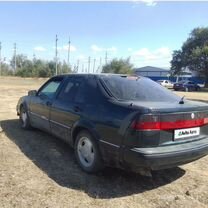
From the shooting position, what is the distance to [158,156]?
4.01 m

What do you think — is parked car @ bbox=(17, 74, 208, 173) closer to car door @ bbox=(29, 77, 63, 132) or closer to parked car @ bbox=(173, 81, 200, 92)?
car door @ bbox=(29, 77, 63, 132)

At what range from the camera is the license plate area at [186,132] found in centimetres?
428

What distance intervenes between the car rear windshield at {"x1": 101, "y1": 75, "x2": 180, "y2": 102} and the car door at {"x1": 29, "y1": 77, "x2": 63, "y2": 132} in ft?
4.91

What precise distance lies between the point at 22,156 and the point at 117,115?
2236mm

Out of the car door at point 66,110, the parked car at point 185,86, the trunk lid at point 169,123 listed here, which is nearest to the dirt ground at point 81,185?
the car door at point 66,110

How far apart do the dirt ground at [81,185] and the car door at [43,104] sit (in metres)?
0.77

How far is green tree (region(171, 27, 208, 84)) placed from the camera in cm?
5203

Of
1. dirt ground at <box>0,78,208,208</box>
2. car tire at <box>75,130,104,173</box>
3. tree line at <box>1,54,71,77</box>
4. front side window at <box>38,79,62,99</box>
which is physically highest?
tree line at <box>1,54,71,77</box>

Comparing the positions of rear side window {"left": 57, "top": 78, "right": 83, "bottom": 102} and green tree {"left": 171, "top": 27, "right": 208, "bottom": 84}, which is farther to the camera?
green tree {"left": 171, "top": 27, "right": 208, "bottom": 84}

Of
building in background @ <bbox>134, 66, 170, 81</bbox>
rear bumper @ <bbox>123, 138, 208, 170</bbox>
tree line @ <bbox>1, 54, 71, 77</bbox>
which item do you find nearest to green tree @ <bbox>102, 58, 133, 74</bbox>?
tree line @ <bbox>1, 54, 71, 77</bbox>

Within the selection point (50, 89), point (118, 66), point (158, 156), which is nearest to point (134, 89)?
point (158, 156)

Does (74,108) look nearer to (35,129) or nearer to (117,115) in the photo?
(117,115)

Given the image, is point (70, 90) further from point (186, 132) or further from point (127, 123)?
point (186, 132)

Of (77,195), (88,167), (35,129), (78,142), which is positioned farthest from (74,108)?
(35,129)
